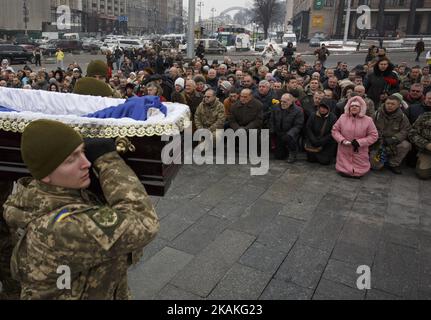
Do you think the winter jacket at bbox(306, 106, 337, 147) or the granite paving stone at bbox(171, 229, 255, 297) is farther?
the winter jacket at bbox(306, 106, 337, 147)

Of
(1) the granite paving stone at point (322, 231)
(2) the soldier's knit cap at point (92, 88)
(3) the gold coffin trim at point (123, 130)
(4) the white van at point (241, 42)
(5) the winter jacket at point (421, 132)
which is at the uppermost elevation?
(4) the white van at point (241, 42)

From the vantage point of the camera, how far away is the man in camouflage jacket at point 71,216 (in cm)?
153

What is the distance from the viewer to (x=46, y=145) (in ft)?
4.94

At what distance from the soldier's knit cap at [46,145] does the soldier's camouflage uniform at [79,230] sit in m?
0.14

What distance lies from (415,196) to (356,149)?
113cm

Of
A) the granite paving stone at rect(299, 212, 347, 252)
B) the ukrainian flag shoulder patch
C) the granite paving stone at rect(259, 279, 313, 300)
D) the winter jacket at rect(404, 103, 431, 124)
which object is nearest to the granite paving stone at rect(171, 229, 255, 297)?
the granite paving stone at rect(259, 279, 313, 300)

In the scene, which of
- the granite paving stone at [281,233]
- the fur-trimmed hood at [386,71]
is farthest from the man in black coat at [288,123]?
the fur-trimmed hood at [386,71]

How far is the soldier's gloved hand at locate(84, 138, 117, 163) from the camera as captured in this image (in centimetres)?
171

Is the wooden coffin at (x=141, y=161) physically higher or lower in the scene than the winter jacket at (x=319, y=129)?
higher

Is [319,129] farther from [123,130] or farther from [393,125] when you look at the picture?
[123,130]

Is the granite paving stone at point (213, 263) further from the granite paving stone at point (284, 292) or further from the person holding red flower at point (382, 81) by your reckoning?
the person holding red flower at point (382, 81)

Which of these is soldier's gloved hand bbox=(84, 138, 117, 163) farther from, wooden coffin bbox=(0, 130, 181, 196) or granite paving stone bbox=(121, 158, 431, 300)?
granite paving stone bbox=(121, 158, 431, 300)

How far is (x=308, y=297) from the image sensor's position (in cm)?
318

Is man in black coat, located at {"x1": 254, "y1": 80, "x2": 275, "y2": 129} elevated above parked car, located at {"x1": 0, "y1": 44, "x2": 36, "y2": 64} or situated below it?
below
